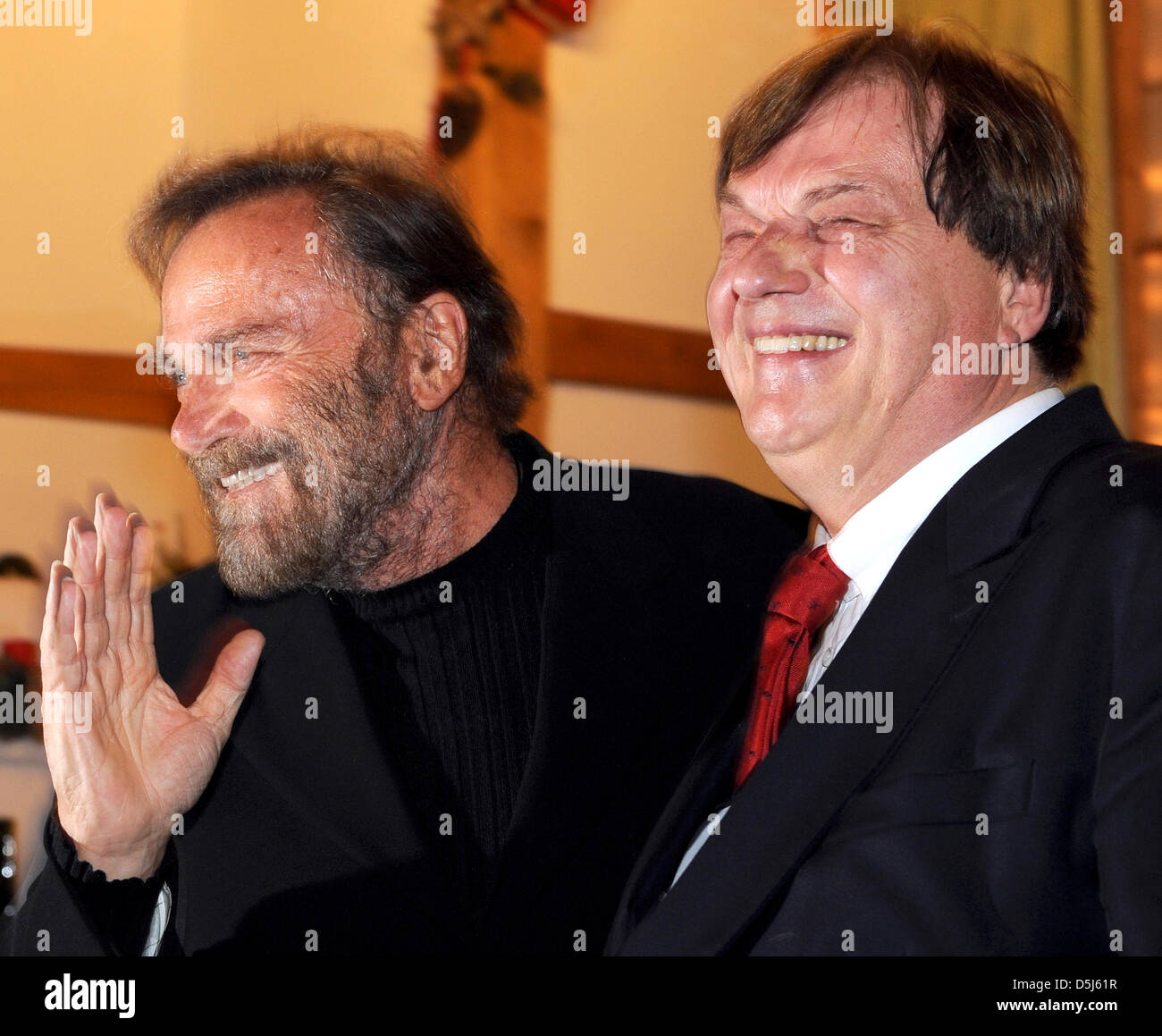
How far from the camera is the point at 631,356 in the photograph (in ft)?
11.6

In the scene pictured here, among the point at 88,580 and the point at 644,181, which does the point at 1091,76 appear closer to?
the point at 644,181

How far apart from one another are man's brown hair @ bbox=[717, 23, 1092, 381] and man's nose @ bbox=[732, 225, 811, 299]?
11 centimetres

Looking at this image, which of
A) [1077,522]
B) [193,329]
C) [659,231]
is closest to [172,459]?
[193,329]

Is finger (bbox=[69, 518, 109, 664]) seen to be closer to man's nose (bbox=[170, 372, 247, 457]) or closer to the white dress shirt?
man's nose (bbox=[170, 372, 247, 457])

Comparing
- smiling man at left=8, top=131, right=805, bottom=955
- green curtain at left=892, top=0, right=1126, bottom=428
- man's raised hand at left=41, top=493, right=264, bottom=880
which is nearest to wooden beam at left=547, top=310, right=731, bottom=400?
green curtain at left=892, top=0, right=1126, bottom=428

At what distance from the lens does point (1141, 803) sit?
976 mm

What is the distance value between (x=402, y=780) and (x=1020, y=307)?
3.09 ft

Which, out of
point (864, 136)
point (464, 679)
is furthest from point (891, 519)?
point (464, 679)

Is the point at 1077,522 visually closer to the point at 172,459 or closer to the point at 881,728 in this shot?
the point at 881,728

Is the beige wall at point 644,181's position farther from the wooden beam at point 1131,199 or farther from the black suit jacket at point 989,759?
the black suit jacket at point 989,759

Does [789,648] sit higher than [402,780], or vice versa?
[789,648]

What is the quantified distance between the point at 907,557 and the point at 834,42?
614 millimetres

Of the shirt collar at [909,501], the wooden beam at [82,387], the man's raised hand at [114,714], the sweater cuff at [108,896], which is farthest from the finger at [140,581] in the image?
the wooden beam at [82,387]

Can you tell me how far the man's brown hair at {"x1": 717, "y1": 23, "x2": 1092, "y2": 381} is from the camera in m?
1.38
